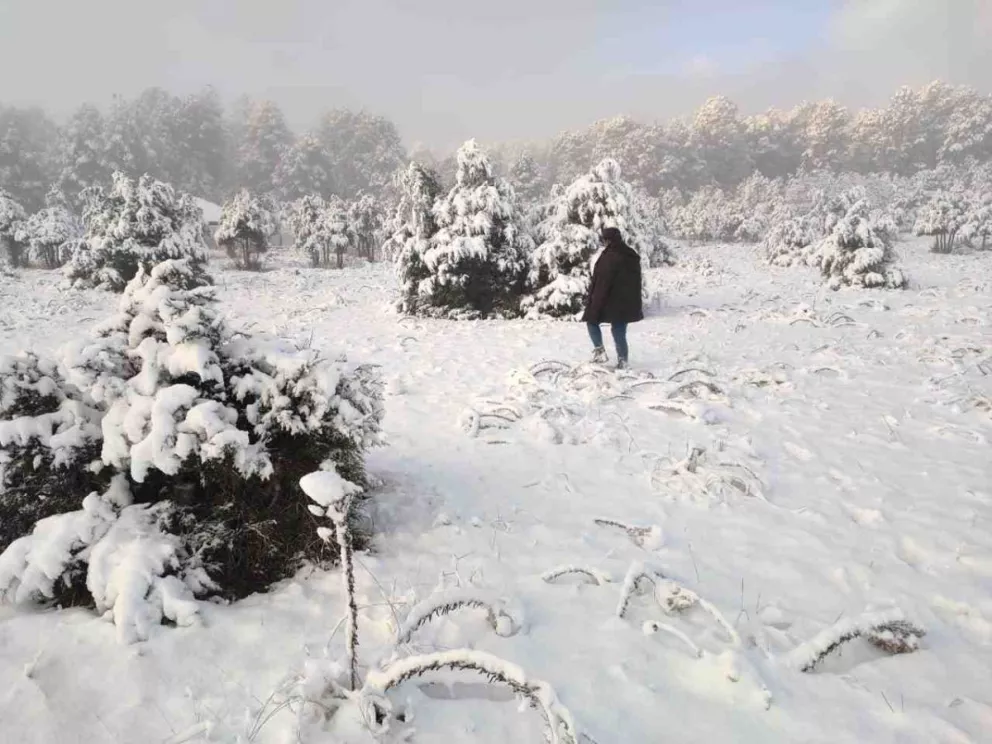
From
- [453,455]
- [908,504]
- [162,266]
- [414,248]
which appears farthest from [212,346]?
[414,248]

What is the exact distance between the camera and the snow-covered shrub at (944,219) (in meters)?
30.2

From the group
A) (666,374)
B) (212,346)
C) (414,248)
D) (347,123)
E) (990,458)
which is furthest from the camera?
(347,123)

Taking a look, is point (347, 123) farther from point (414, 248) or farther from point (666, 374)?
point (666, 374)

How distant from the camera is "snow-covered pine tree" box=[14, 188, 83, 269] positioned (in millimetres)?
29078

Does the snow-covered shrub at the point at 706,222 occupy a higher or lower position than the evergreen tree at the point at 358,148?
lower

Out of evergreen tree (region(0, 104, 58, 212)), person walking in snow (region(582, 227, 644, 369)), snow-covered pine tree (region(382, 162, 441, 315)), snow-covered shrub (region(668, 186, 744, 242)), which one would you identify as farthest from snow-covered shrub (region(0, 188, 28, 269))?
snow-covered shrub (region(668, 186, 744, 242))

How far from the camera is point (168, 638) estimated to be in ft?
6.92

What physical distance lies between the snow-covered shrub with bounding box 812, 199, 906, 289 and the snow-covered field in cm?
964

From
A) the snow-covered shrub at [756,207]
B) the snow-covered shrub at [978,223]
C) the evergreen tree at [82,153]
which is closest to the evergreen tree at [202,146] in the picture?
the evergreen tree at [82,153]

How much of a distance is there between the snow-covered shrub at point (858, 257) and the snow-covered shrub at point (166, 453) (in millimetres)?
16383

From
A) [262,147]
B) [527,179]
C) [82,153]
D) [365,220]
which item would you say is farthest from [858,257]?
[262,147]

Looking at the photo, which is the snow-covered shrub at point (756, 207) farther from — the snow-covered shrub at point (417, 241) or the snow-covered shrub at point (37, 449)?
the snow-covered shrub at point (37, 449)

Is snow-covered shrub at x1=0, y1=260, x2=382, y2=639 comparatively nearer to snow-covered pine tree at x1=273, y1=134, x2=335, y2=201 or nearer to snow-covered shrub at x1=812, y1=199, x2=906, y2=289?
snow-covered shrub at x1=812, y1=199, x2=906, y2=289

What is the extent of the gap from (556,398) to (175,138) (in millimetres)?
79475
